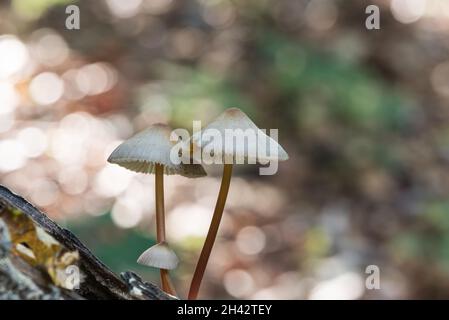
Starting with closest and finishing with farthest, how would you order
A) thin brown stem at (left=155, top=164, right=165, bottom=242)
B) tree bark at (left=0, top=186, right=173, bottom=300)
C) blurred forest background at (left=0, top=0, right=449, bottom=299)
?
1. tree bark at (left=0, top=186, right=173, bottom=300)
2. thin brown stem at (left=155, top=164, right=165, bottom=242)
3. blurred forest background at (left=0, top=0, right=449, bottom=299)

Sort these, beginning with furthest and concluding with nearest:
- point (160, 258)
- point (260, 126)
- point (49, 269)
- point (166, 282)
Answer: point (260, 126), point (166, 282), point (160, 258), point (49, 269)

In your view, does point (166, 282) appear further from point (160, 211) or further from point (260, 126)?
point (260, 126)

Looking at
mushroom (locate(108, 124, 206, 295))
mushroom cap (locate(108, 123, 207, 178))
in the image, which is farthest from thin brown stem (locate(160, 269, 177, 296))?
mushroom cap (locate(108, 123, 207, 178))

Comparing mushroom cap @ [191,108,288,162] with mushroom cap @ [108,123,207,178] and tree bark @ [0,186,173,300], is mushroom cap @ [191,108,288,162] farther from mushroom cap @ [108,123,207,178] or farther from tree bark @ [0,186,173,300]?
tree bark @ [0,186,173,300]

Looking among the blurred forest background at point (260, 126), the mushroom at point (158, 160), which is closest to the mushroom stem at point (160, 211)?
the mushroom at point (158, 160)

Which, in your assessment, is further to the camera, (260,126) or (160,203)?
(260,126)

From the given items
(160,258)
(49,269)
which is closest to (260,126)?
(160,258)
